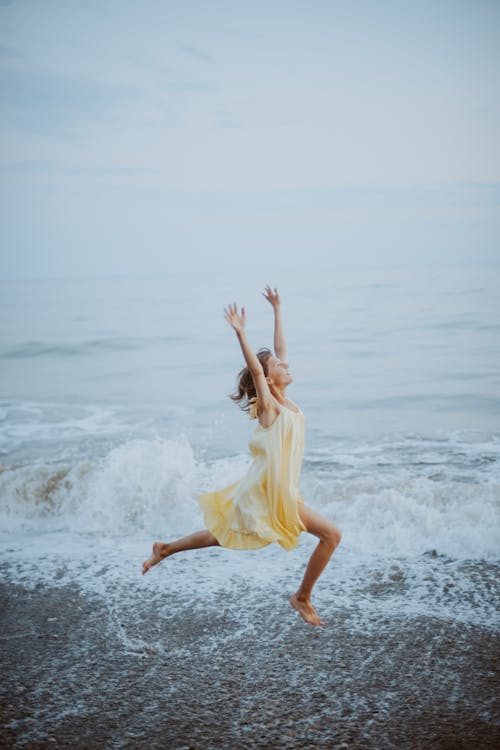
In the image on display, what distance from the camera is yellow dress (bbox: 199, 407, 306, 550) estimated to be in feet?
13.7

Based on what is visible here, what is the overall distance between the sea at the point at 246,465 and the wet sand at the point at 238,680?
137 mm

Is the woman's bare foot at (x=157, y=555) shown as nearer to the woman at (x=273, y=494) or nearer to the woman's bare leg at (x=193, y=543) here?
the woman's bare leg at (x=193, y=543)

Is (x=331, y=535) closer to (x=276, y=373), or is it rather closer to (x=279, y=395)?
(x=279, y=395)

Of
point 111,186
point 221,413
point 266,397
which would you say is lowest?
point 221,413

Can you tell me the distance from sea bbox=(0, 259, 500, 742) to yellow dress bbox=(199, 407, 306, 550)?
831mm

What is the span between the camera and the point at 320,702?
12.1 feet

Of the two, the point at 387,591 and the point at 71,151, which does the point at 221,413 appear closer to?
the point at 387,591

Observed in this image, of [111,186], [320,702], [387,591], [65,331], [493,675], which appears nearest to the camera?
[320,702]

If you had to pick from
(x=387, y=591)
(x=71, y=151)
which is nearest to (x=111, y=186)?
(x=71, y=151)

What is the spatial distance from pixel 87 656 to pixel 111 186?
4262 cm

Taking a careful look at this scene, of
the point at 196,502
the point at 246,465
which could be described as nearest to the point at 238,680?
the point at 196,502

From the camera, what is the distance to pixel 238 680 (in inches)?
156

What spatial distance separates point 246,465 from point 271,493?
4971mm

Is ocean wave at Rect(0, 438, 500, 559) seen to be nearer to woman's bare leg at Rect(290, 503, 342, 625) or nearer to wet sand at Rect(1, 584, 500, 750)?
wet sand at Rect(1, 584, 500, 750)
